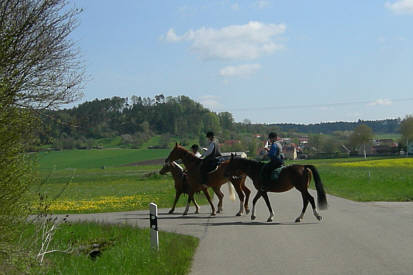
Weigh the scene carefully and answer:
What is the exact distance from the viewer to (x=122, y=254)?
31.3ft

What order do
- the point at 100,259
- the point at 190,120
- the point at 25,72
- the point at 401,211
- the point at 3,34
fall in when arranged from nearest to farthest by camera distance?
the point at 3,34 < the point at 25,72 < the point at 100,259 < the point at 401,211 < the point at 190,120

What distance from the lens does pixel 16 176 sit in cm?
769

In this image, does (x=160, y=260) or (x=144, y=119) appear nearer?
(x=160, y=260)

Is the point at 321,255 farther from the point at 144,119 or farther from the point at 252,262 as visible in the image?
the point at 144,119

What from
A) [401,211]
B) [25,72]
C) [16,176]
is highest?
[25,72]

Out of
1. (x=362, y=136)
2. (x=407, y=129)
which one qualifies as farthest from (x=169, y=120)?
(x=407, y=129)

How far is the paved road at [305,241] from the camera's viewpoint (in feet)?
28.8

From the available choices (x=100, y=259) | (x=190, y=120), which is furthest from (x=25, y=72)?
(x=190, y=120)

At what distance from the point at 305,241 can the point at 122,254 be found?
4.00 meters

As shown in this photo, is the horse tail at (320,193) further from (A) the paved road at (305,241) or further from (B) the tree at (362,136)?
(B) the tree at (362,136)

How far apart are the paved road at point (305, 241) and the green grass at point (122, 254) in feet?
1.35

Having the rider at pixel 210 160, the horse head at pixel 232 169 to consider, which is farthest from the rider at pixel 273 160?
the rider at pixel 210 160

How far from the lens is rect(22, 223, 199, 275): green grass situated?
846 centimetres

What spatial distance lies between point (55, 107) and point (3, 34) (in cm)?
184
